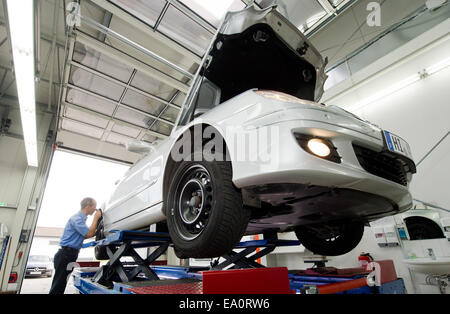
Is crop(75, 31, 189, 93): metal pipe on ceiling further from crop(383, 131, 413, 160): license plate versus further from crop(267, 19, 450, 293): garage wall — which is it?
crop(383, 131, 413, 160): license plate

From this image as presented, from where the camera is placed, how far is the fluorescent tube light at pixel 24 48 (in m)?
2.62

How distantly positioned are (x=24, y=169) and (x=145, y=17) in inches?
236

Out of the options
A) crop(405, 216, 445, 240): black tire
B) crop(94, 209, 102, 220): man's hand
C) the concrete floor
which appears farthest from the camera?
the concrete floor

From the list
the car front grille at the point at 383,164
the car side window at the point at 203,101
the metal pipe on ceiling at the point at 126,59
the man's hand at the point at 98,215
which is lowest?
the car front grille at the point at 383,164

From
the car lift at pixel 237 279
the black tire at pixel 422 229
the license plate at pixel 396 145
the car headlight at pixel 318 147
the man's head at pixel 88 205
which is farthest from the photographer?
the man's head at pixel 88 205

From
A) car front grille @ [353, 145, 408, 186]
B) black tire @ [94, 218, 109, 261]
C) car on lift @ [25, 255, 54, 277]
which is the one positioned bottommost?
car on lift @ [25, 255, 54, 277]

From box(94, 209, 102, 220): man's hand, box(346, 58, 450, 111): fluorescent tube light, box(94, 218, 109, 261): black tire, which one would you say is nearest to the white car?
box(94, 218, 109, 261): black tire

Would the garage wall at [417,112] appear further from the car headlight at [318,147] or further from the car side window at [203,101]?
the car side window at [203,101]

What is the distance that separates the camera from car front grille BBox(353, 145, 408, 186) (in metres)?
1.30

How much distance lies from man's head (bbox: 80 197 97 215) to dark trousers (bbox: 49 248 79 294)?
529 mm

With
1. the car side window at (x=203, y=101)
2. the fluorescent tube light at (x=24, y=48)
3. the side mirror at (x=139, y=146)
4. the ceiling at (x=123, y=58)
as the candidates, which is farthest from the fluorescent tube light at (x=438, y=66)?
the fluorescent tube light at (x=24, y=48)

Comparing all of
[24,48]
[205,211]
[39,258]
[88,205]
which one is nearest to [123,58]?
[24,48]

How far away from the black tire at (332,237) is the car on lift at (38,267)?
1149 centimetres

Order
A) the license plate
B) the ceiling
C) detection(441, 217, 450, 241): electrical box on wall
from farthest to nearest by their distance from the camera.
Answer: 1. the ceiling
2. detection(441, 217, 450, 241): electrical box on wall
3. the license plate
